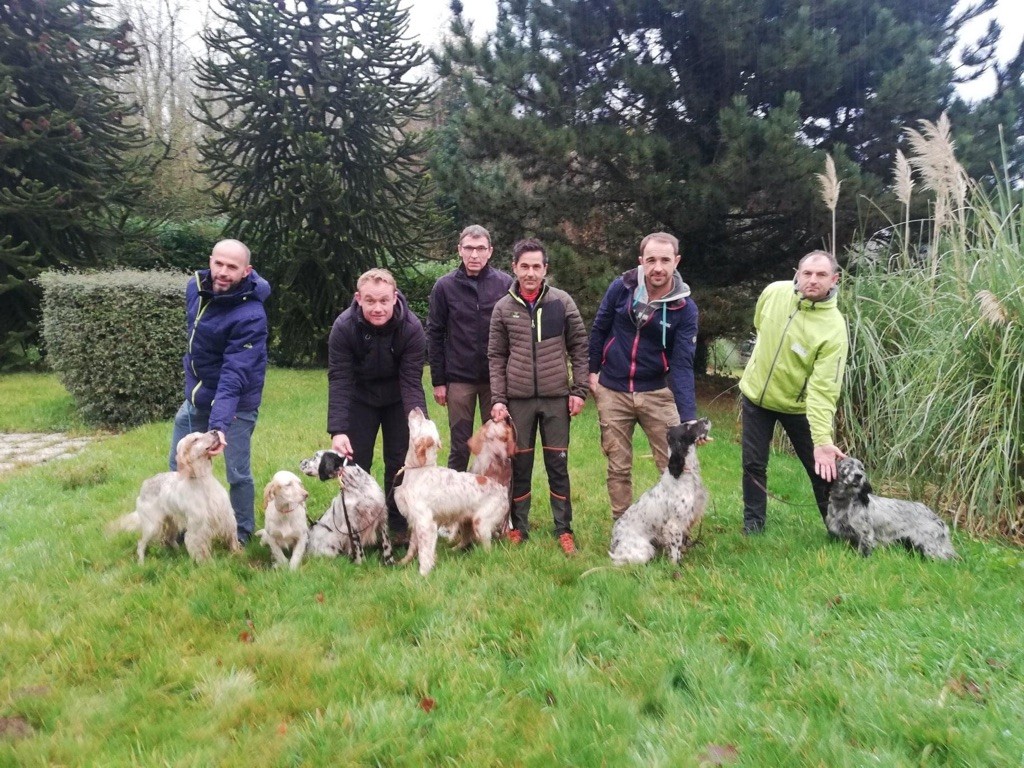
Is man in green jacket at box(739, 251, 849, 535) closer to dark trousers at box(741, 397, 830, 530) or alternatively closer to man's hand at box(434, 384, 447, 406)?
dark trousers at box(741, 397, 830, 530)

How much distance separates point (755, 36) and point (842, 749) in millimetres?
10296

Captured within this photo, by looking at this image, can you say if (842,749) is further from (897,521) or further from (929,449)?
(929,449)

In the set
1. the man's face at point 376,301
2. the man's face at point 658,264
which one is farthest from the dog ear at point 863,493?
the man's face at point 376,301

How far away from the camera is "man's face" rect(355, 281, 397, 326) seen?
4430mm

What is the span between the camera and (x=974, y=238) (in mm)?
6109

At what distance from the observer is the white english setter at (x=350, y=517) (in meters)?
4.37

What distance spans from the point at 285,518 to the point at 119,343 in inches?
247


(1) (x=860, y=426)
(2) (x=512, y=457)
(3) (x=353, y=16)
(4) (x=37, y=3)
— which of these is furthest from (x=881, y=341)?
(4) (x=37, y=3)

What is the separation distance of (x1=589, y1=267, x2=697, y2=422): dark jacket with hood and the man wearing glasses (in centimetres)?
95

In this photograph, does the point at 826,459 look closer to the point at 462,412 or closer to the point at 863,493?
the point at 863,493

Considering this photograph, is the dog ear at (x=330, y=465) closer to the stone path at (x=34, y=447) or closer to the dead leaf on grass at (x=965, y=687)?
the dead leaf on grass at (x=965, y=687)

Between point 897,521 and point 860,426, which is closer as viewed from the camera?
point 897,521

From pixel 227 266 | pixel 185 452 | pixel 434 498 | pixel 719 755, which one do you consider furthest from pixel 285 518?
pixel 719 755

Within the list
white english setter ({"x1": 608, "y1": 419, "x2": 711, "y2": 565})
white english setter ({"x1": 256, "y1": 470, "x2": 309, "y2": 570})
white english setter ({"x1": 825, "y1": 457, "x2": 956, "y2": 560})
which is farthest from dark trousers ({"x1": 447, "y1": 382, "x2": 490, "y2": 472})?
white english setter ({"x1": 825, "y1": 457, "x2": 956, "y2": 560})
